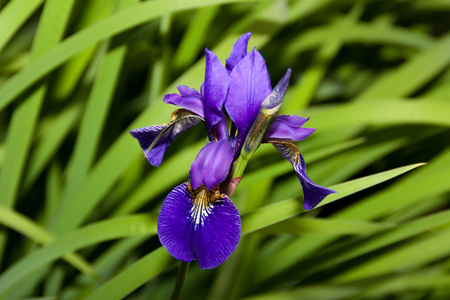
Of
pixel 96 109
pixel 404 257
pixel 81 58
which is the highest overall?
pixel 81 58

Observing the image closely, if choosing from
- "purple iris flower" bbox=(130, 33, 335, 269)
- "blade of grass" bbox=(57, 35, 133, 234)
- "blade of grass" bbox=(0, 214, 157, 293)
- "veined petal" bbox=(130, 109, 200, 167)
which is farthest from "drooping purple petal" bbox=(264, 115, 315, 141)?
"blade of grass" bbox=(57, 35, 133, 234)

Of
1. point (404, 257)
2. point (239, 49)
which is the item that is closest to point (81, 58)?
point (239, 49)

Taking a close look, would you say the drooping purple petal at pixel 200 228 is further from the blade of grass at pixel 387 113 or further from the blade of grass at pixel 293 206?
the blade of grass at pixel 387 113

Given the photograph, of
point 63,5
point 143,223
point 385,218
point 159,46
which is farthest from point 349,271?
point 63,5

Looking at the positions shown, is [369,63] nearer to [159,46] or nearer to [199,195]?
[159,46]

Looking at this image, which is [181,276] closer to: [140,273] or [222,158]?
[140,273]

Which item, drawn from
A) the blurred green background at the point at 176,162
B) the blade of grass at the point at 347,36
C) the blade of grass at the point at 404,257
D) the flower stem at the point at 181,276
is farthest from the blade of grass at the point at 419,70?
the flower stem at the point at 181,276

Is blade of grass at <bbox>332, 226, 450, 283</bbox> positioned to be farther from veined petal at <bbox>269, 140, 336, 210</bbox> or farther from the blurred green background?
veined petal at <bbox>269, 140, 336, 210</bbox>
